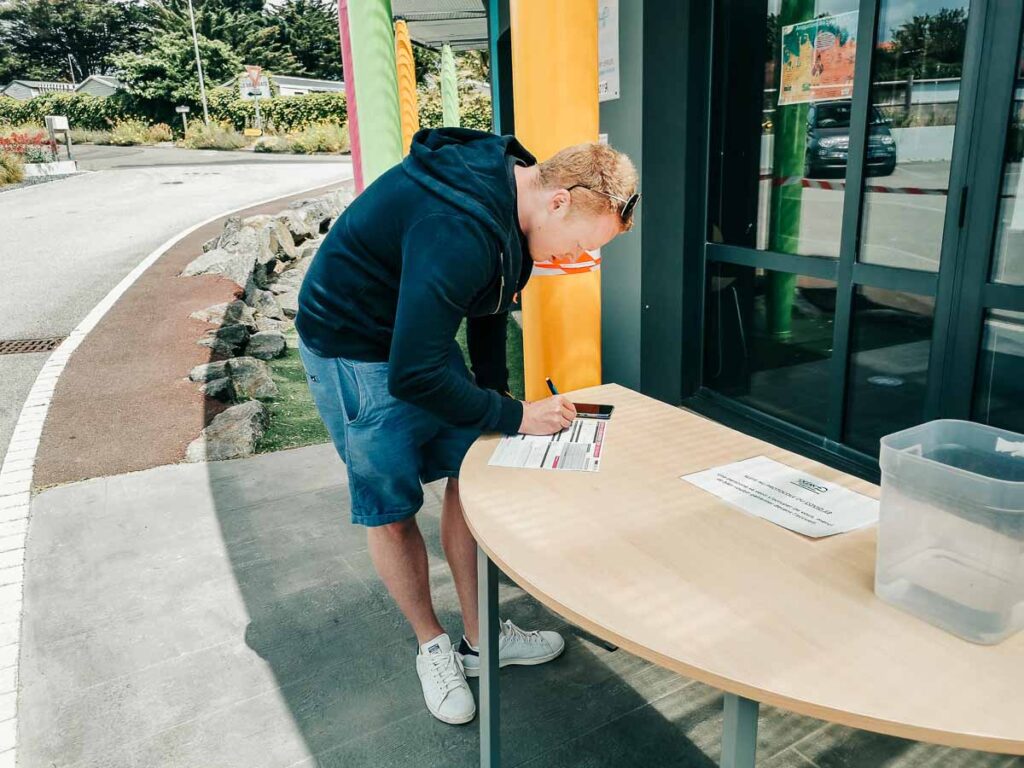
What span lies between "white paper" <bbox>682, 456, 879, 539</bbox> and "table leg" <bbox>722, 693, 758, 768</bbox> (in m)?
0.41

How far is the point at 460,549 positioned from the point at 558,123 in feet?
5.05

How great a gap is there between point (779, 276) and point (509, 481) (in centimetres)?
267

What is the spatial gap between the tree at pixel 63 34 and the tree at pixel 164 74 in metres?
15.2

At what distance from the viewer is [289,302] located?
7.68 metres

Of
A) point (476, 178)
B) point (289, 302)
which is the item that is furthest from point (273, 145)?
point (476, 178)

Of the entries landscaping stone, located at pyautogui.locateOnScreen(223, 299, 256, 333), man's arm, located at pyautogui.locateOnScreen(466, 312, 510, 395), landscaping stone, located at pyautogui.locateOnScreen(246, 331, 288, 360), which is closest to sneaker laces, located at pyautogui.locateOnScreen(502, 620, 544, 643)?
man's arm, located at pyautogui.locateOnScreen(466, 312, 510, 395)

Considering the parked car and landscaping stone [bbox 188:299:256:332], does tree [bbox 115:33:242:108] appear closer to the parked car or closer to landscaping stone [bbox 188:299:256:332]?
landscaping stone [bbox 188:299:256:332]

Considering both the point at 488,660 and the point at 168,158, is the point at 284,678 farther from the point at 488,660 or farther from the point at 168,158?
the point at 168,158

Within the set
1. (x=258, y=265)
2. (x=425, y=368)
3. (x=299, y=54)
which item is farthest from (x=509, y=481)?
(x=299, y=54)

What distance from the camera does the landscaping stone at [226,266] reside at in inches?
328

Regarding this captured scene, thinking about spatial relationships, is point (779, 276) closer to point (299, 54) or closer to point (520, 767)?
point (520, 767)

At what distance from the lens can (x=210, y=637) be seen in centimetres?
261

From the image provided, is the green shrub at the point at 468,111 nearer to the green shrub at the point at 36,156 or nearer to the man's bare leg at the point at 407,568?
the green shrub at the point at 36,156

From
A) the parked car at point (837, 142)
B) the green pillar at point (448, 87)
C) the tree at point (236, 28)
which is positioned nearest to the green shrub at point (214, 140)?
the tree at point (236, 28)
